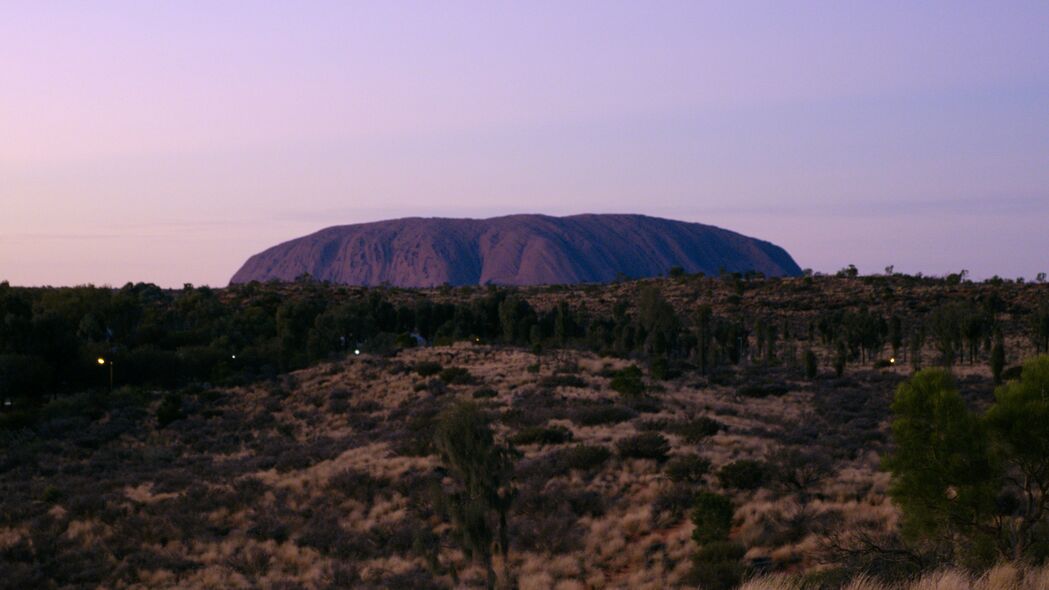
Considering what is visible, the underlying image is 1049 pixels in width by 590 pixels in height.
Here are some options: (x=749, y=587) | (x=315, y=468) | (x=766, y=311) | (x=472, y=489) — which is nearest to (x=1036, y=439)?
(x=749, y=587)

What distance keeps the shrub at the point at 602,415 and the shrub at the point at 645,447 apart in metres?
6.14

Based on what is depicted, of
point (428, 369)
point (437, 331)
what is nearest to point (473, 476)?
point (428, 369)

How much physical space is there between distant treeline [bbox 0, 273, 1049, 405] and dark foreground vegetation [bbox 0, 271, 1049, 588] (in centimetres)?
30

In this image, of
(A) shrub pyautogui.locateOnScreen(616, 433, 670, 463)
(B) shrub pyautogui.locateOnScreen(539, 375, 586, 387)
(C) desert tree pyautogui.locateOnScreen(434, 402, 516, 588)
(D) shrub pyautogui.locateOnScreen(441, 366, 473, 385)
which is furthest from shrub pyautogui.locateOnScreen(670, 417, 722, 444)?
(D) shrub pyautogui.locateOnScreen(441, 366, 473, 385)

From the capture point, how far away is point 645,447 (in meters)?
26.5

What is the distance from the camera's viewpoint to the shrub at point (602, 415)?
33.5 m

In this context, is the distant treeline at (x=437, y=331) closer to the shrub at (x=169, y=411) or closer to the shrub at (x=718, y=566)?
the shrub at (x=169, y=411)

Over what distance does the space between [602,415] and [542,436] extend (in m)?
4.57

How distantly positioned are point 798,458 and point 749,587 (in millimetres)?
16457

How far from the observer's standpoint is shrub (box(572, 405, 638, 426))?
33531mm

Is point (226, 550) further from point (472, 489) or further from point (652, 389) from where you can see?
point (652, 389)

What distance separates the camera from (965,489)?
13430 millimetres

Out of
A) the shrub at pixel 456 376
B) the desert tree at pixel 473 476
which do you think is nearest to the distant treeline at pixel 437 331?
the shrub at pixel 456 376

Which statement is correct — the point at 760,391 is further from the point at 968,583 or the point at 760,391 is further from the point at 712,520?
the point at 968,583
